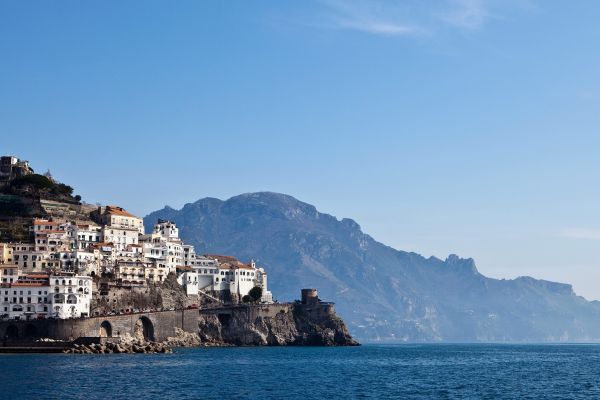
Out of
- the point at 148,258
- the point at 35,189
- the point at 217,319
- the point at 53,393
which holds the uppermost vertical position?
the point at 35,189

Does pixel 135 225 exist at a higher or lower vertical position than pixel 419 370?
higher

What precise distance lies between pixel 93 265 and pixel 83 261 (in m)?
1.66

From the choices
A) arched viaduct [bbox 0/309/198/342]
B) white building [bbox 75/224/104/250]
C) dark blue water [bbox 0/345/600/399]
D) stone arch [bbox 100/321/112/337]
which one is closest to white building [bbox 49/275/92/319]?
stone arch [bbox 100/321/112/337]

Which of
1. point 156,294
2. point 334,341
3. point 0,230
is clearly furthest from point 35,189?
point 334,341

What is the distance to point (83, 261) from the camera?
157m

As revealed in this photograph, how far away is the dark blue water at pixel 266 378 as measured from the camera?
84.4 metres

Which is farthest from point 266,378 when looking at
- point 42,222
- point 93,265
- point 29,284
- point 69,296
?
point 42,222

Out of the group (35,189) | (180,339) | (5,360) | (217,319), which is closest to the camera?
(5,360)

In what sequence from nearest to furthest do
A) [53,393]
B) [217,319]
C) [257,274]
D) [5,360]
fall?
[53,393] → [5,360] → [217,319] → [257,274]

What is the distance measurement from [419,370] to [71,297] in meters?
50.2

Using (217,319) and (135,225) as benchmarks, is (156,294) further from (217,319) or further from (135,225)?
(135,225)

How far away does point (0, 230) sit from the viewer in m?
164

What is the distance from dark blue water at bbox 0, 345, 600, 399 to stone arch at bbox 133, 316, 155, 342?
11.5 m

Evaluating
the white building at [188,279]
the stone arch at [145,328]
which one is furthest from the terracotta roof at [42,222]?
the stone arch at [145,328]
